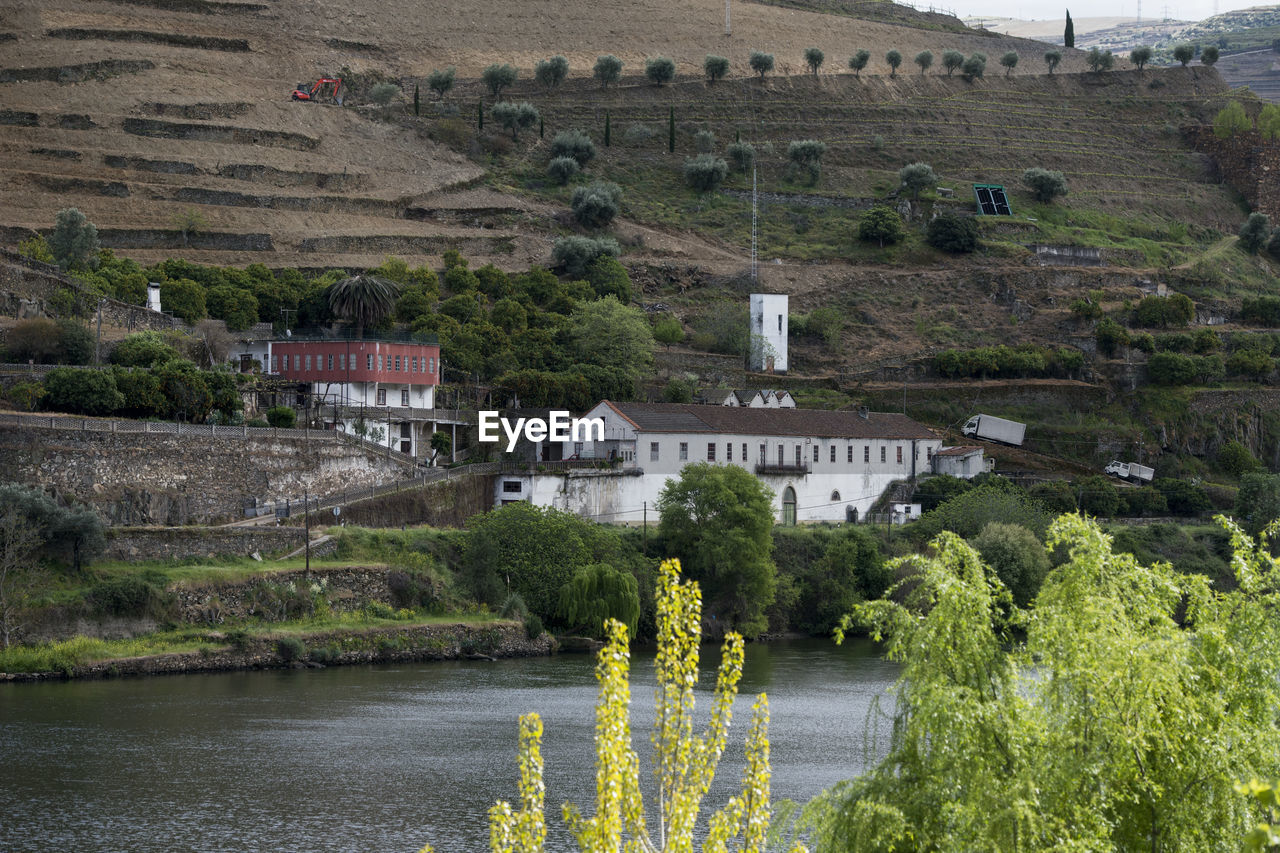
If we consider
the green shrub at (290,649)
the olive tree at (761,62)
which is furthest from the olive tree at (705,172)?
the green shrub at (290,649)

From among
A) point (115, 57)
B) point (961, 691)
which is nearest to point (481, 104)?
point (115, 57)

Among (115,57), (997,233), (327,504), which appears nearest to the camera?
(327,504)

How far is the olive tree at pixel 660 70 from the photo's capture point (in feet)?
450

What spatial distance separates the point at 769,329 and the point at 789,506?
1898 cm

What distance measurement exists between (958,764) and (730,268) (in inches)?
3569

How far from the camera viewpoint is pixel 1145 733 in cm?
1828

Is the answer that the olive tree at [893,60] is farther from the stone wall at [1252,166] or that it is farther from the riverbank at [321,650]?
the riverbank at [321,650]

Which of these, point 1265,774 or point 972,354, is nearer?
point 1265,774

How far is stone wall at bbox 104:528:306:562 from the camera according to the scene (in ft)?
189

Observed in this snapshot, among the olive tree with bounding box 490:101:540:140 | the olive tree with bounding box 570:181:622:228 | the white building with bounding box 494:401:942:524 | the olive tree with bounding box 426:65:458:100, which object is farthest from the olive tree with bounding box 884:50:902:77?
the white building with bounding box 494:401:942:524

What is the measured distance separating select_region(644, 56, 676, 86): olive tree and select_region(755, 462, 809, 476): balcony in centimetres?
6584

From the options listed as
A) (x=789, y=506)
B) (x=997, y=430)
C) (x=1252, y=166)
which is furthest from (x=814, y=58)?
(x=789, y=506)

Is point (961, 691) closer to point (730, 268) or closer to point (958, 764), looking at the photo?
point (958, 764)

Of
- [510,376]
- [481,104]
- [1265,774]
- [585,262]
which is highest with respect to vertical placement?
[481,104]
